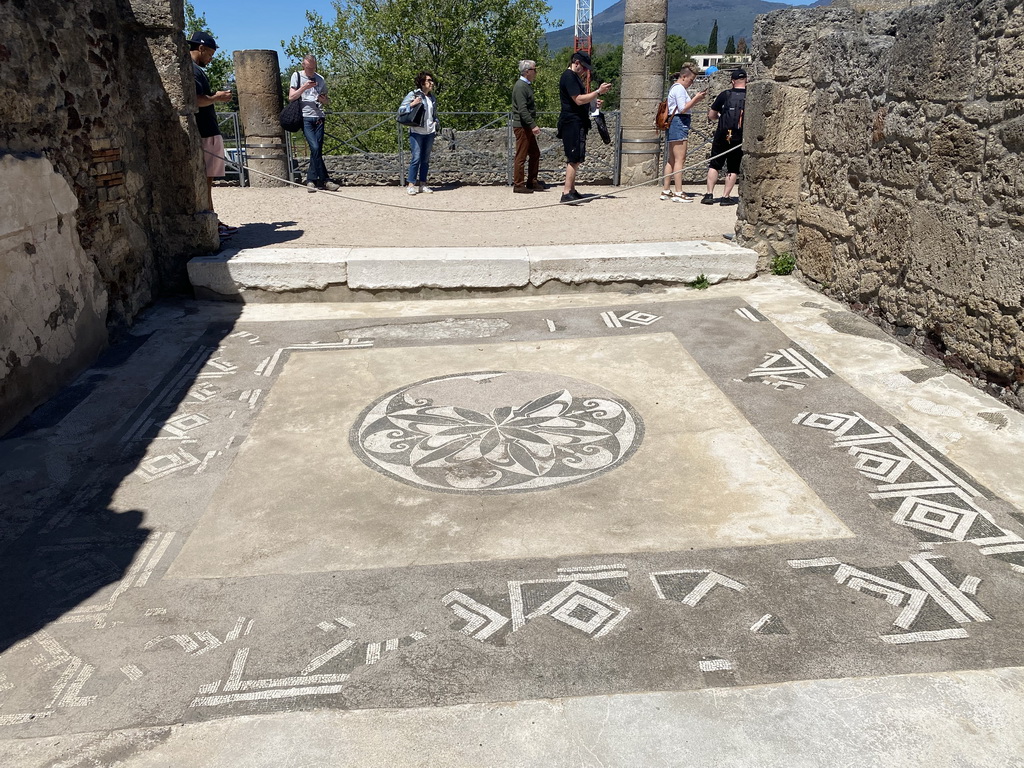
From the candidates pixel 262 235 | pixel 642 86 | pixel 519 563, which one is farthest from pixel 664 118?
pixel 519 563

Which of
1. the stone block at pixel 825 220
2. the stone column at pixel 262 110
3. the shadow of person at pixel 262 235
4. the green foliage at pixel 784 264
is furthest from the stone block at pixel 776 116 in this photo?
the stone column at pixel 262 110

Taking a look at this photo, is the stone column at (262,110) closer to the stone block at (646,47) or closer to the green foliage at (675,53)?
the stone block at (646,47)

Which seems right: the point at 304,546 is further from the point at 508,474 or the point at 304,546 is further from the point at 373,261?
the point at 373,261

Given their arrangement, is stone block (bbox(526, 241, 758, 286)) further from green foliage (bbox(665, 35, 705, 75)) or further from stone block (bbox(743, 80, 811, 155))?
green foliage (bbox(665, 35, 705, 75))

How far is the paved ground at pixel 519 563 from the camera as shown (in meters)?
2.04

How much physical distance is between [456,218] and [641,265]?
3064 mm

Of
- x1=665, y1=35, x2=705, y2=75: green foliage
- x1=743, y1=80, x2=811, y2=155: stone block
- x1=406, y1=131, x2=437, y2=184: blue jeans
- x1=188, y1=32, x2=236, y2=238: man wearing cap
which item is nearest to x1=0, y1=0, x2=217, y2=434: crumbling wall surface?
x1=188, y1=32, x2=236, y2=238: man wearing cap

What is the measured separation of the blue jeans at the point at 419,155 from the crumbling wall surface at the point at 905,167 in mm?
4901

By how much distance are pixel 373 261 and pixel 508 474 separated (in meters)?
3.07

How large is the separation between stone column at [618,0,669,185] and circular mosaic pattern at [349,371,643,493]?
7.97 m

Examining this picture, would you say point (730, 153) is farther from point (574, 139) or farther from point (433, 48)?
point (433, 48)

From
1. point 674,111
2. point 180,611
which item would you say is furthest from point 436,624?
point 674,111

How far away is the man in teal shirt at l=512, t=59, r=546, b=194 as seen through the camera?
9.12m

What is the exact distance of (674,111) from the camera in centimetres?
928
